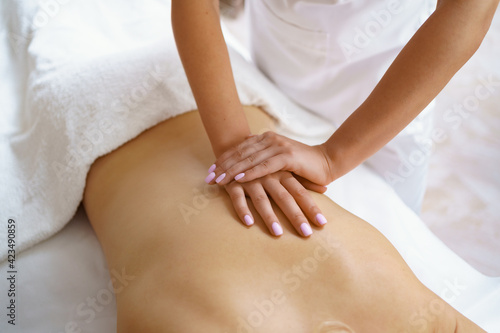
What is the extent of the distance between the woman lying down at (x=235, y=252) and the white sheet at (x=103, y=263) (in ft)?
0.33

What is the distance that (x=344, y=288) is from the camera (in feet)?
2.89

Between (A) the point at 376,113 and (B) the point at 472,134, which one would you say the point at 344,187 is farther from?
(B) the point at 472,134

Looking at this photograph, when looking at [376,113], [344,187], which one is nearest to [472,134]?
[344,187]

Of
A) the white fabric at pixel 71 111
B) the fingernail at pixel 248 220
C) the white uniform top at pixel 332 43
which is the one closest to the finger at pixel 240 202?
the fingernail at pixel 248 220

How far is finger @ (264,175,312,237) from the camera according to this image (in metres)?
0.95

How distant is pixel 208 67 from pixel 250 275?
1.61 feet

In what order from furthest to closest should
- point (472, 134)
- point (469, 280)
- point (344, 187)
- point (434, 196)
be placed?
1. point (472, 134)
2. point (434, 196)
3. point (344, 187)
4. point (469, 280)

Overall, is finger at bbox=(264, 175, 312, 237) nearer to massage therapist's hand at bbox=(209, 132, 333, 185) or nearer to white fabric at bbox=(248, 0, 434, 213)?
massage therapist's hand at bbox=(209, 132, 333, 185)

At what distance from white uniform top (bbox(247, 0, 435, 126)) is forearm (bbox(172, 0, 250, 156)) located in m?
0.27

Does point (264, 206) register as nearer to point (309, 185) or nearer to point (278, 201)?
point (278, 201)

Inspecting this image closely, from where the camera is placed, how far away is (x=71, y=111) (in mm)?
1198

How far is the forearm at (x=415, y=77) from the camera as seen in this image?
956mm

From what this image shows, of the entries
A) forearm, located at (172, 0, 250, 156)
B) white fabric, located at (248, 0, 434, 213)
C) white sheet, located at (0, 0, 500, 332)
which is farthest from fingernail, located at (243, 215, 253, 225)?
white fabric, located at (248, 0, 434, 213)

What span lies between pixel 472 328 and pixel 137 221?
2.20 ft
